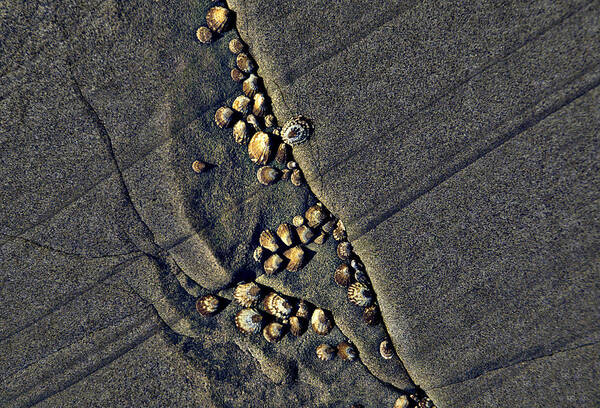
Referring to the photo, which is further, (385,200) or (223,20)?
(385,200)

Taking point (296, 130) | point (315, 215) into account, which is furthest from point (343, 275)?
point (296, 130)

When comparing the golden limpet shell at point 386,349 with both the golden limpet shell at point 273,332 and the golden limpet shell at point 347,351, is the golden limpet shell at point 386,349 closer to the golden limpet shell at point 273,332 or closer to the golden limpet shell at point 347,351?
the golden limpet shell at point 347,351

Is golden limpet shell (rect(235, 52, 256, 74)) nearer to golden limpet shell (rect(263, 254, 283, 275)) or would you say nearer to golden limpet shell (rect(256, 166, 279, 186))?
golden limpet shell (rect(256, 166, 279, 186))

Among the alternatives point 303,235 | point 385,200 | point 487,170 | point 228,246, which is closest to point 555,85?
point 487,170

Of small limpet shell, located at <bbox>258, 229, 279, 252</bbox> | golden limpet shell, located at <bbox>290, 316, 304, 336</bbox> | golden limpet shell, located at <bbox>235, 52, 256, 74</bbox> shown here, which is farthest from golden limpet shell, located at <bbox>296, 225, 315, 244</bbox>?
golden limpet shell, located at <bbox>235, 52, 256, 74</bbox>

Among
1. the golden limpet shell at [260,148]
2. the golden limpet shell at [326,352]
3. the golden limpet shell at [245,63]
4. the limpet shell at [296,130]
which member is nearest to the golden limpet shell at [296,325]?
the golden limpet shell at [326,352]

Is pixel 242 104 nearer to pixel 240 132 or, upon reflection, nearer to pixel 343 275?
pixel 240 132

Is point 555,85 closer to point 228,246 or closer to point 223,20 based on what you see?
point 223,20
